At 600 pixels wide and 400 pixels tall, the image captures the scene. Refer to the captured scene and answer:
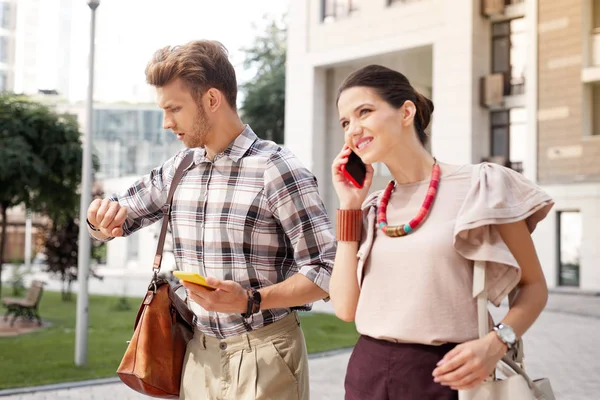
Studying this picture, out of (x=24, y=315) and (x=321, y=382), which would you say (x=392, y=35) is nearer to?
(x=24, y=315)

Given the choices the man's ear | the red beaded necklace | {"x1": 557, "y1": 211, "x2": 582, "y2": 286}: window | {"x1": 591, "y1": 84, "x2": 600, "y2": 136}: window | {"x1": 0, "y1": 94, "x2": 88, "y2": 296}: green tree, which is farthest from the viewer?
{"x1": 591, "y1": 84, "x2": 600, "y2": 136}: window

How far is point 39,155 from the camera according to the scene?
581 inches

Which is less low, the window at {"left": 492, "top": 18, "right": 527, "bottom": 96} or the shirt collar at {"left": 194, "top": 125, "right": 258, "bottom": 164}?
the window at {"left": 492, "top": 18, "right": 527, "bottom": 96}

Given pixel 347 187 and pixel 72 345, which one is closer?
pixel 347 187

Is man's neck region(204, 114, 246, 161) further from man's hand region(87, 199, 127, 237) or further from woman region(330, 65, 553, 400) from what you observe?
woman region(330, 65, 553, 400)

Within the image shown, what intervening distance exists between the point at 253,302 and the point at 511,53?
22.5m

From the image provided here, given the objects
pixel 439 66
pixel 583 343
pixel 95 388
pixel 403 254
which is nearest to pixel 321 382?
pixel 95 388

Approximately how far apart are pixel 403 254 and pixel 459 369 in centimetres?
29

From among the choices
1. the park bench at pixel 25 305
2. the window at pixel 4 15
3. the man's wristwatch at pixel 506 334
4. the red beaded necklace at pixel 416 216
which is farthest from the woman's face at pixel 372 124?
the window at pixel 4 15

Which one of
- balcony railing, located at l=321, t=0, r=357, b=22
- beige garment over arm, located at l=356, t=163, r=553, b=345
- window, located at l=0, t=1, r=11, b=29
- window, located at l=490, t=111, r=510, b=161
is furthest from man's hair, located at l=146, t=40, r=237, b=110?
window, located at l=0, t=1, r=11, b=29

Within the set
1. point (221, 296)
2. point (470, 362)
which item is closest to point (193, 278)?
point (221, 296)

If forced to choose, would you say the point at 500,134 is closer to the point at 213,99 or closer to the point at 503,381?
the point at 213,99

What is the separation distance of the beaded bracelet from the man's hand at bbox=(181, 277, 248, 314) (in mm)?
326

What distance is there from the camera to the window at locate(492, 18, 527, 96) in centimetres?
2270
